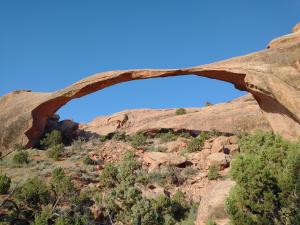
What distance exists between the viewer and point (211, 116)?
28.4 m

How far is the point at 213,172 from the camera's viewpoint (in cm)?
1936

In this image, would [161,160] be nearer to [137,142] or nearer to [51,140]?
[137,142]

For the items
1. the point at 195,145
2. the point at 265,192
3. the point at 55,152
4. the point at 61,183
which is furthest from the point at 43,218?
the point at 195,145

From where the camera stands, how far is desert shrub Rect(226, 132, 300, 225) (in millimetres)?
11930

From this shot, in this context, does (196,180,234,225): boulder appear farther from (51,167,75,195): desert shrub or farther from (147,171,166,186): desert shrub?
(51,167,75,195): desert shrub

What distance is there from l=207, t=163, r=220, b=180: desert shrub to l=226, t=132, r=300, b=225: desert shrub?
6334 mm

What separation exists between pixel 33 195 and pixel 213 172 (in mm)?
8189

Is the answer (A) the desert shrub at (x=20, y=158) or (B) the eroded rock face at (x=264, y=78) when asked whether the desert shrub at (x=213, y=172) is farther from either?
(A) the desert shrub at (x=20, y=158)

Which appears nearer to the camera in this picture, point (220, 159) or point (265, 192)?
point (265, 192)

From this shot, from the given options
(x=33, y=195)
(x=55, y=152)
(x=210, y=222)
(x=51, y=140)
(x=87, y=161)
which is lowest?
(x=210, y=222)

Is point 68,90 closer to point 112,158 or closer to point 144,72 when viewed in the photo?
point 144,72

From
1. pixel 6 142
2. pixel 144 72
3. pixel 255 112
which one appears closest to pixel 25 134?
pixel 6 142

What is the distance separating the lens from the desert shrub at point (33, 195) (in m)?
16.0

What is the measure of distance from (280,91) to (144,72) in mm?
4795
